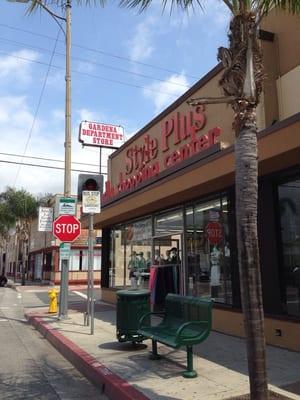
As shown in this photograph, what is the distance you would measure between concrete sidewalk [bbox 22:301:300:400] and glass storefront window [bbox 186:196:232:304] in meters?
1.17

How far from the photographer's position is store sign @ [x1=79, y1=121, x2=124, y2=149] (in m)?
28.3

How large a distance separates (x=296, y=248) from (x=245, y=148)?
13.7ft

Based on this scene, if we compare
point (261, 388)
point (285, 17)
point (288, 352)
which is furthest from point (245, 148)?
point (285, 17)

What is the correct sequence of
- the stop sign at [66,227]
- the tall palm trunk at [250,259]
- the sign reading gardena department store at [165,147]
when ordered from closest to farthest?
the tall palm trunk at [250,259], the sign reading gardena department store at [165,147], the stop sign at [66,227]

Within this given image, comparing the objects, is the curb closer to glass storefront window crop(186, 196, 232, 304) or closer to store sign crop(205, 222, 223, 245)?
glass storefront window crop(186, 196, 232, 304)

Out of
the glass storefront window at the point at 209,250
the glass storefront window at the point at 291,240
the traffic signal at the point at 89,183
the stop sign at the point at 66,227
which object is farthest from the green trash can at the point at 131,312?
the stop sign at the point at 66,227

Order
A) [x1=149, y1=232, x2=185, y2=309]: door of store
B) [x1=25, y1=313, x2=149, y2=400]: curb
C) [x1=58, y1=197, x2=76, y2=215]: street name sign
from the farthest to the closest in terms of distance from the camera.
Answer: [x1=58, y1=197, x2=76, y2=215]: street name sign
[x1=149, y1=232, x2=185, y2=309]: door of store
[x1=25, y1=313, x2=149, y2=400]: curb

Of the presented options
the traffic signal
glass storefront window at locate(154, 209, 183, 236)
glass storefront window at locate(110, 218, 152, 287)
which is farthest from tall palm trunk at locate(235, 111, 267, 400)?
glass storefront window at locate(110, 218, 152, 287)

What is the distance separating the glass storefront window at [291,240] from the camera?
871 cm

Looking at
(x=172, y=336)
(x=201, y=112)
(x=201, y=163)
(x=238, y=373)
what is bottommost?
(x=238, y=373)

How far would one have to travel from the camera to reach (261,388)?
4.80m

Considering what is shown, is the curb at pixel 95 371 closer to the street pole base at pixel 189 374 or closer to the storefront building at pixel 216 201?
the street pole base at pixel 189 374

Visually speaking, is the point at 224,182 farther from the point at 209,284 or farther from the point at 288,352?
the point at 288,352

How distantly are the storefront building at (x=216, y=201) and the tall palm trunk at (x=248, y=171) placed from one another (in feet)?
7.01
